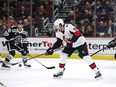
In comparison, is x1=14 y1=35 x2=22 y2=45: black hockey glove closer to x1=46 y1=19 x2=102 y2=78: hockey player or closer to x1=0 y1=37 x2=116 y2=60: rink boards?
x1=46 y1=19 x2=102 y2=78: hockey player

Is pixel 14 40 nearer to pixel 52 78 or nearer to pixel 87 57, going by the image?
pixel 52 78

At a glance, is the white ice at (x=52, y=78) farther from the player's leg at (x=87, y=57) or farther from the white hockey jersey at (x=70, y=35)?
the white hockey jersey at (x=70, y=35)

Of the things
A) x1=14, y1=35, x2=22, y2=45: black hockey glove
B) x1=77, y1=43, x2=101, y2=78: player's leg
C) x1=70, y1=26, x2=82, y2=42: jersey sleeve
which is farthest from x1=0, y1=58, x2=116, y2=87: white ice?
x1=70, y1=26, x2=82, y2=42: jersey sleeve

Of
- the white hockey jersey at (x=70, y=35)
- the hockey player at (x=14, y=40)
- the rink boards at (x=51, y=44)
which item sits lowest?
the rink boards at (x=51, y=44)

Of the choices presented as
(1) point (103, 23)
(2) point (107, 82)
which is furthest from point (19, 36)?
(1) point (103, 23)

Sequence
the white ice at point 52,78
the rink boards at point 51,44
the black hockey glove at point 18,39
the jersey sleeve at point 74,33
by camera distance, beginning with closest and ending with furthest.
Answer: the white ice at point 52,78 < the jersey sleeve at point 74,33 < the black hockey glove at point 18,39 < the rink boards at point 51,44

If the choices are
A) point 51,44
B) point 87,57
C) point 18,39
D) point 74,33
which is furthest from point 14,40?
point 51,44

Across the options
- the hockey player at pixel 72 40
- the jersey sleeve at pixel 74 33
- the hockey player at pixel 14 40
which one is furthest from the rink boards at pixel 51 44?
the jersey sleeve at pixel 74 33

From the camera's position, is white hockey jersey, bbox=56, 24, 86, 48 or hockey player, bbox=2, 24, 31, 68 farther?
hockey player, bbox=2, 24, 31, 68

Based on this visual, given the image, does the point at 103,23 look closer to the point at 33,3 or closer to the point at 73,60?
the point at 73,60

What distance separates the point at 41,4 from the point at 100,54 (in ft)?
8.74

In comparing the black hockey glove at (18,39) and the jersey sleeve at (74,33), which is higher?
the jersey sleeve at (74,33)

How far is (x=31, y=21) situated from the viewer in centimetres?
1176

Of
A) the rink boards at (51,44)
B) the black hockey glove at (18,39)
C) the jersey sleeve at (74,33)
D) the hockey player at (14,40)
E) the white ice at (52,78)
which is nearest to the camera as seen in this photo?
the white ice at (52,78)
